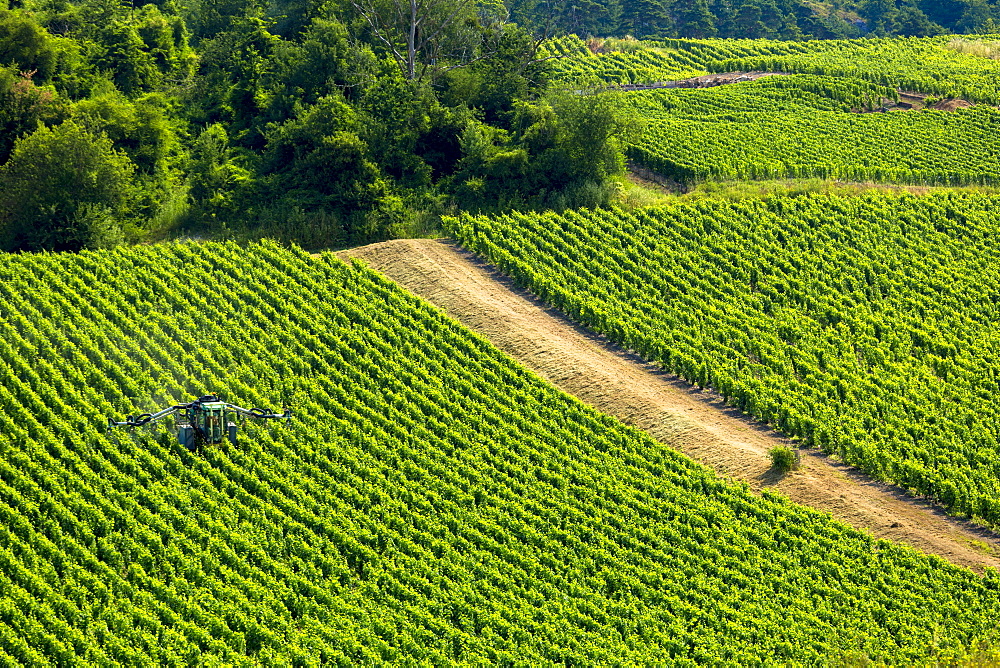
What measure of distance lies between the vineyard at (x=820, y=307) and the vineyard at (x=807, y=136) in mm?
5460

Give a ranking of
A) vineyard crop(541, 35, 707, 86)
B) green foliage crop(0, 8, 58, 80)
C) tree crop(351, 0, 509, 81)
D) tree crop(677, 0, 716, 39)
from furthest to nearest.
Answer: tree crop(677, 0, 716, 39)
vineyard crop(541, 35, 707, 86)
tree crop(351, 0, 509, 81)
green foliage crop(0, 8, 58, 80)

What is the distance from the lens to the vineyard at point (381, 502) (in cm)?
3166

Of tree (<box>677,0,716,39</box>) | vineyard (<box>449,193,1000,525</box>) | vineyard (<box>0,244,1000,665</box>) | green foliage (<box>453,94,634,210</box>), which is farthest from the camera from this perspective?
tree (<box>677,0,716,39</box>)

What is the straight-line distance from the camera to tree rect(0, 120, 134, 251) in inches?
1973

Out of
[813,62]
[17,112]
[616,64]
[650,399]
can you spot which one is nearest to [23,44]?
[17,112]

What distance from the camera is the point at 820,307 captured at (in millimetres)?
49719

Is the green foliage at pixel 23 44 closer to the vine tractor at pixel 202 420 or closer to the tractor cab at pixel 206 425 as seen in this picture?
the vine tractor at pixel 202 420

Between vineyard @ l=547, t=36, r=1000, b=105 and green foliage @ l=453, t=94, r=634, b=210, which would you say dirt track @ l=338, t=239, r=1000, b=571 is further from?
vineyard @ l=547, t=36, r=1000, b=105

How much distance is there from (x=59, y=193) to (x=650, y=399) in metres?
25.8

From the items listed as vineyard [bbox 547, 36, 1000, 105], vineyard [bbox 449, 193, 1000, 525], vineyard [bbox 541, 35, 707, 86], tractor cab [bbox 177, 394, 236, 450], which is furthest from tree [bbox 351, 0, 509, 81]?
tractor cab [bbox 177, 394, 236, 450]

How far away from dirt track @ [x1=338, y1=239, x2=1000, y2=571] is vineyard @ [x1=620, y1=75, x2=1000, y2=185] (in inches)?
683

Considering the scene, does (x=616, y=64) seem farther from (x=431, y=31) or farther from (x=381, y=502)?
(x=381, y=502)

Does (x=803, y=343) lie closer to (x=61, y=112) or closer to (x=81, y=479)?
(x=81, y=479)

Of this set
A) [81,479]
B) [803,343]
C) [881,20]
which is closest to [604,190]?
[803,343]
